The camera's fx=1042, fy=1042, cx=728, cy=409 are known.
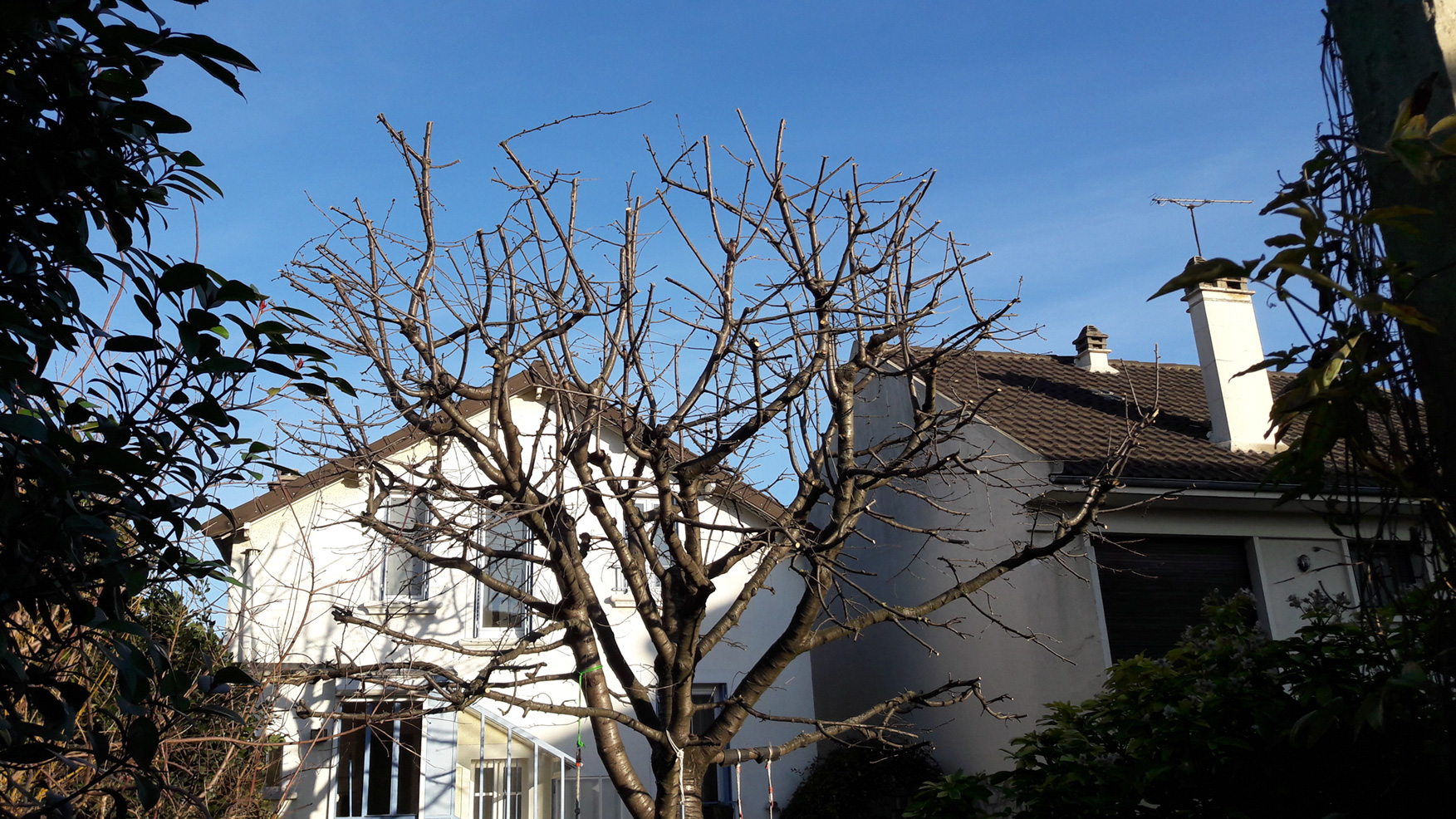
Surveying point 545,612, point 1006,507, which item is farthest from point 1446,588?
point 1006,507

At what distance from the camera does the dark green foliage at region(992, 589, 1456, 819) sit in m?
2.57

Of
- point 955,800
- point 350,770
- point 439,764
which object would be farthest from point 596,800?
point 955,800

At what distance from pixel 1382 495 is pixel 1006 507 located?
9.72 meters

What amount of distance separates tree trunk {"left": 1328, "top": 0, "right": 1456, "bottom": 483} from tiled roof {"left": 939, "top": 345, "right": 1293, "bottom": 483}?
721 centimetres

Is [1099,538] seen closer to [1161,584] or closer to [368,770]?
[1161,584]

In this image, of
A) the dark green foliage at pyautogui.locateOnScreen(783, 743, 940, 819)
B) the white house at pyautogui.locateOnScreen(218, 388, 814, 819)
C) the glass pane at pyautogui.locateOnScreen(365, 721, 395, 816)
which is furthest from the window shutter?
the dark green foliage at pyautogui.locateOnScreen(783, 743, 940, 819)

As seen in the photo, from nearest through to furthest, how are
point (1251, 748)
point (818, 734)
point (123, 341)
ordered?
point (123, 341) < point (1251, 748) < point (818, 734)

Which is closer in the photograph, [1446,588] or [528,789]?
[1446,588]

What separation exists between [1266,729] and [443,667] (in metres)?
8.50

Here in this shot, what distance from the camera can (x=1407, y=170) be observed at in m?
2.44

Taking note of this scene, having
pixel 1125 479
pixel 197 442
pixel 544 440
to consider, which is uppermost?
pixel 544 440

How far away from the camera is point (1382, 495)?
2627 millimetres

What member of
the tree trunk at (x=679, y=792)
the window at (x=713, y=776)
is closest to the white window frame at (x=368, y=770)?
the window at (x=713, y=776)

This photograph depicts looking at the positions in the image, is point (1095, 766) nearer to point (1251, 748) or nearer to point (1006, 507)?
point (1251, 748)
